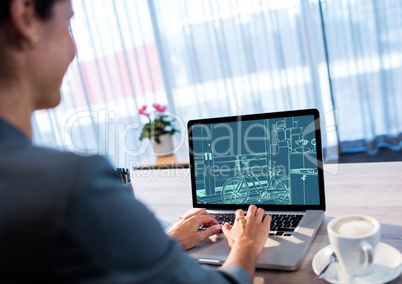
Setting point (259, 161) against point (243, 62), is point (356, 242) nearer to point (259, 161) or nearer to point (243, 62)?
point (259, 161)

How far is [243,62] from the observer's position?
344 centimetres

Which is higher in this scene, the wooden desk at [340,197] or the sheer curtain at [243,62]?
the sheer curtain at [243,62]

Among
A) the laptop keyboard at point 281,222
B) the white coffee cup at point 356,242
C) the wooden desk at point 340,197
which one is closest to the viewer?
the white coffee cup at point 356,242

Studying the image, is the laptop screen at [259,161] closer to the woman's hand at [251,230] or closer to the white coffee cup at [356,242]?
the woman's hand at [251,230]

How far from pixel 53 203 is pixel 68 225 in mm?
31

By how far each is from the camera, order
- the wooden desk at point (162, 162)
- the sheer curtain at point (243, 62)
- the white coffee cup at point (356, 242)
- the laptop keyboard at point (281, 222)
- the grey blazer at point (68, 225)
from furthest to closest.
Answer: the sheer curtain at point (243, 62)
the wooden desk at point (162, 162)
the laptop keyboard at point (281, 222)
the white coffee cup at point (356, 242)
the grey blazer at point (68, 225)

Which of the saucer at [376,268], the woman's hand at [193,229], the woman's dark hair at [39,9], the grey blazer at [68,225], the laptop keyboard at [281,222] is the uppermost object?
the woman's dark hair at [39,9]

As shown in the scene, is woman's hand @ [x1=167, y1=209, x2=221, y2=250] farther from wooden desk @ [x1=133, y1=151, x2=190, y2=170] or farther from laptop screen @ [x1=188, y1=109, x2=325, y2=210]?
wooden desk @ [x1=133, y1=151, x2=190, y2=170]

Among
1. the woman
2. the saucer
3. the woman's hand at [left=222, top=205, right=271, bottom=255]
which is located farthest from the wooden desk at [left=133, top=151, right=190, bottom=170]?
the woman

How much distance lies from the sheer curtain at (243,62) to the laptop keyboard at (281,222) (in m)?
2.07

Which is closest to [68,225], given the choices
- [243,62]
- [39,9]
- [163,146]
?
[39,9]

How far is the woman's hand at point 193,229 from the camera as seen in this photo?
1.06 meters

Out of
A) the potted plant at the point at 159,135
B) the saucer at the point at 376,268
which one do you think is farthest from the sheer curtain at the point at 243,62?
the saucer at the point at 376,268

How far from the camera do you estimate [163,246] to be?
1.84ft
